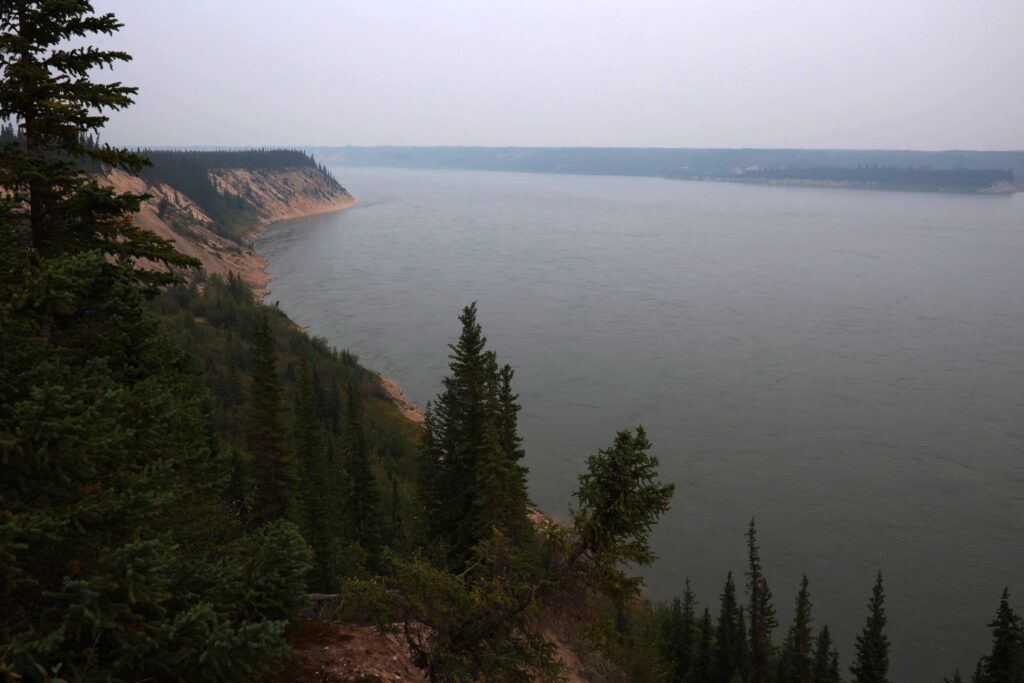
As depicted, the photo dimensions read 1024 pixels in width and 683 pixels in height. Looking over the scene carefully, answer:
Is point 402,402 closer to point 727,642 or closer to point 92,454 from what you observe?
point 727,642

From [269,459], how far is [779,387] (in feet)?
166

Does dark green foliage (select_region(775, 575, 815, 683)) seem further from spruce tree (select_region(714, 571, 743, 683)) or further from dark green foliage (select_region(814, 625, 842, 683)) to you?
spruce tree (select_region(714, 571, 743, 683))

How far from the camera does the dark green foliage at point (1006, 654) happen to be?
27.5 m

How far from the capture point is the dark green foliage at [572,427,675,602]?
34.4ft

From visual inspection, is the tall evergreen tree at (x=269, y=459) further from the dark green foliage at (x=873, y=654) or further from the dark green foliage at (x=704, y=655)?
the dark green foliage at (x=873, y=654)

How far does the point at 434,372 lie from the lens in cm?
6706

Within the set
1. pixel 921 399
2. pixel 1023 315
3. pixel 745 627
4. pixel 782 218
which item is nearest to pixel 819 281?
pixel 1023 315

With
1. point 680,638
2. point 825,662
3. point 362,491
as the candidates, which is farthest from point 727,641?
point 362,491

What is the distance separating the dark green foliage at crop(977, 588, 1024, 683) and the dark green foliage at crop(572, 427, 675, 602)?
26.5 metres

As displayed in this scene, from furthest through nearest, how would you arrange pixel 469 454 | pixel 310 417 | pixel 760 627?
pixel 760 627, pixel 310 417, pixel 469 454

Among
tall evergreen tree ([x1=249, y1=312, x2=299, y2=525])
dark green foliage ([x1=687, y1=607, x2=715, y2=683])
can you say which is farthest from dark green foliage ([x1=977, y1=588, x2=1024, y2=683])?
tall evergreen tree ([x1=249, y1=312, x2=299, y2=525])

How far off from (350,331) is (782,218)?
163263 millimetres

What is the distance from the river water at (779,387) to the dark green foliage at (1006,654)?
14.0ft

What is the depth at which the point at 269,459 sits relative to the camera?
2491cm
